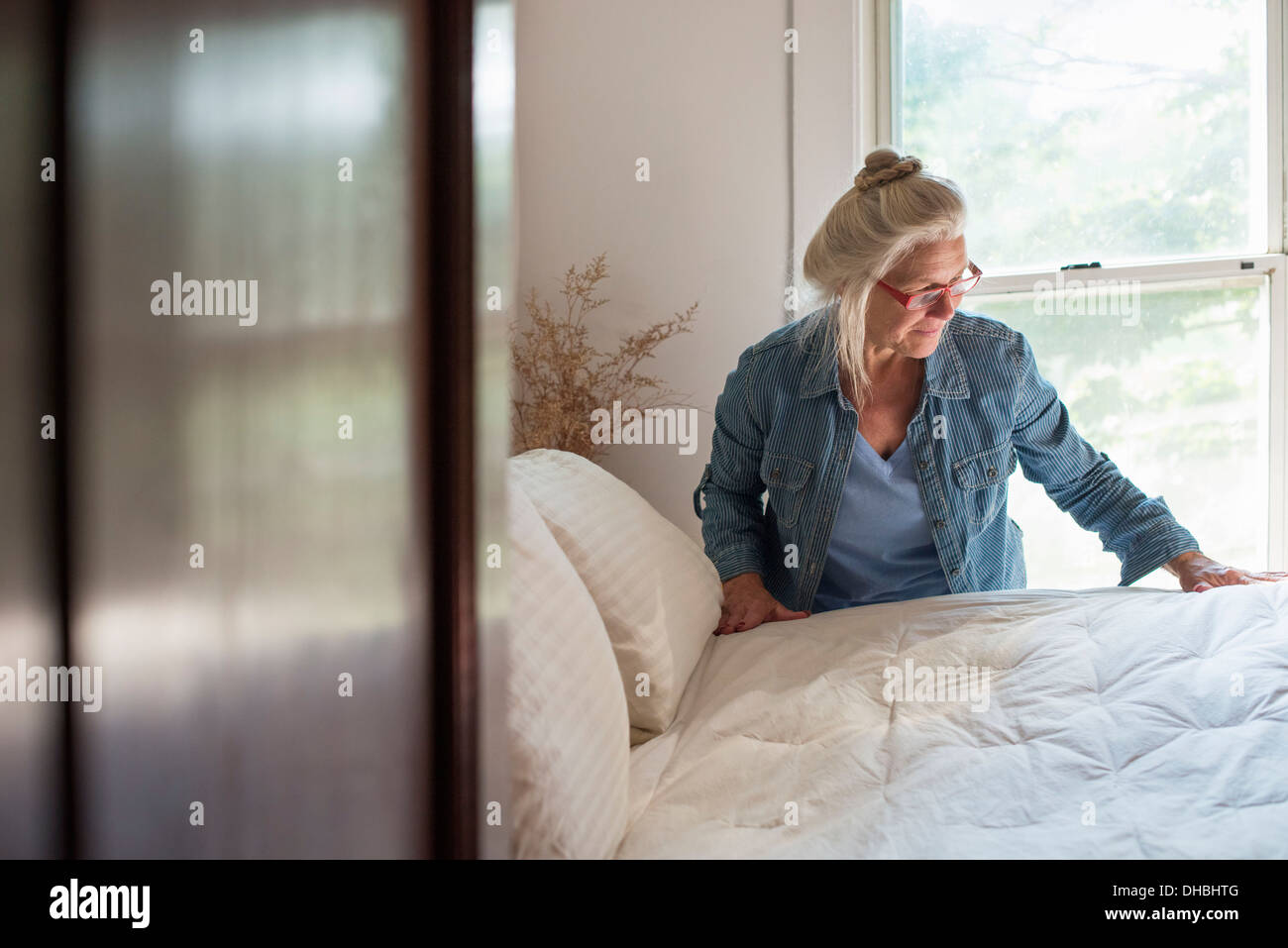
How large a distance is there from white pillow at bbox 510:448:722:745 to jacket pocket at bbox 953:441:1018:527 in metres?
0.51

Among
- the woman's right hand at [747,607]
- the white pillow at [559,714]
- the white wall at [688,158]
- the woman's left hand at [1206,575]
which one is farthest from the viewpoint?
Result: the white wall at [688,158]

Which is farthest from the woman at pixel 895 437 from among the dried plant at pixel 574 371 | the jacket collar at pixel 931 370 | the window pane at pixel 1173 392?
the window pane at pixel 1173 392

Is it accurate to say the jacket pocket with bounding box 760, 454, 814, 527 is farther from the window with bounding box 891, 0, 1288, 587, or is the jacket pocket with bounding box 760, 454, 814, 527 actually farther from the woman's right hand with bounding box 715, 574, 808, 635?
the window with bounding box 891, 0, 1288, 587

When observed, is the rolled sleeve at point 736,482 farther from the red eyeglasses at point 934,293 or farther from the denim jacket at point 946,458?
the red eyeglasses at point 934,293

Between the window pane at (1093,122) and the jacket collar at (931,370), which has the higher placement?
the window pane at (1093,122)

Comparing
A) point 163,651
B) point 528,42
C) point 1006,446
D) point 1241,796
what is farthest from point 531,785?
point 528,42

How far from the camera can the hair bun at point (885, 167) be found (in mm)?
1654

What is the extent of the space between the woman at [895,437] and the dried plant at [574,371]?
23.1 inches

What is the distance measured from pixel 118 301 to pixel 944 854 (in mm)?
829

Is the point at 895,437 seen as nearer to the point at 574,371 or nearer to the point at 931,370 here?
the point at 931,370

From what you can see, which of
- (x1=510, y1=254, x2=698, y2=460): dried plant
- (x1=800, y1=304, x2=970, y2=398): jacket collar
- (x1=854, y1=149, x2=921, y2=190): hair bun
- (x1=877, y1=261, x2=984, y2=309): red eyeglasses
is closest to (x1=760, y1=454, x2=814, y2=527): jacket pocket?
(x1=800, y1=304, x2=970, y2=398): jacket collar

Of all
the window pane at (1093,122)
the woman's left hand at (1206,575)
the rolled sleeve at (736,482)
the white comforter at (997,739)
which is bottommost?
the white comforter at (997,739)

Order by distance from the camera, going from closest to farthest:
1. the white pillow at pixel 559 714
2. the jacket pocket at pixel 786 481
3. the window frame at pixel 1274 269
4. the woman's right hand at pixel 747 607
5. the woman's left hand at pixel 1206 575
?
the white pillow at pixel 559 714, the woman's left hand at pixel 1206 575, the woman's right hand at pixel 747 607, the jacket pocket at pixel 786 481, the window frame at pixel 1274 269

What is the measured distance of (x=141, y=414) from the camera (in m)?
0.25
